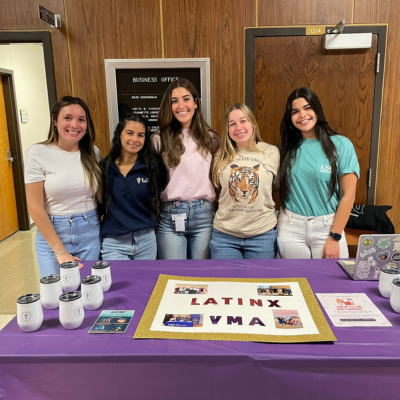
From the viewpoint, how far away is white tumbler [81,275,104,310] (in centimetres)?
131

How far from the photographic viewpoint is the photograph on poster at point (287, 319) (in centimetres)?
121

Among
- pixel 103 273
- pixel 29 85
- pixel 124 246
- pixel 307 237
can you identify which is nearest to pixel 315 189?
pixel 307 237

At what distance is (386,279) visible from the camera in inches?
54.1

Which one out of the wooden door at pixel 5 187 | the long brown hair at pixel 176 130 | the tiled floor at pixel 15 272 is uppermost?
the long brown hair at pixel 176 130

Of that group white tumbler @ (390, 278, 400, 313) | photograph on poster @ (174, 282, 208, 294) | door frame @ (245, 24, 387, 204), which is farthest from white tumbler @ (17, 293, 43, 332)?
door frame @ (245, 24, 387, 204)

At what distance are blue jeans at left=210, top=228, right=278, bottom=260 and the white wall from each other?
433 cm

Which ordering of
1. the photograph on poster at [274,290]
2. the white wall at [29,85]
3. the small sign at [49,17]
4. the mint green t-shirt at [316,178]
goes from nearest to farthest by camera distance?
the photograph on poster at [274,290] → the mint green t-shirt at [316,178] → the small sign at [49,17] → the white wall at [29,85]

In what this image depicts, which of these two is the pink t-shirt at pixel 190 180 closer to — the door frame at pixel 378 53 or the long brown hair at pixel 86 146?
the long brown hair at pixel 86 146

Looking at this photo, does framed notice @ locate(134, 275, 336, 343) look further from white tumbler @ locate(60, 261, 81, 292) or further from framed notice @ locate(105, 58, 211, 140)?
framed notice @ locate(105, 58, 211, 140)

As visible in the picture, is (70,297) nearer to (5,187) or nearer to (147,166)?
(147,166)

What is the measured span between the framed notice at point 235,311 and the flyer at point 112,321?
6 cm

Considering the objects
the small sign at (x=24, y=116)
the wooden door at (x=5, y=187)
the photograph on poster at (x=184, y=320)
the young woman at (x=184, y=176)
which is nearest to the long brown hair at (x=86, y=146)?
the young woman at (x=184, y=176)

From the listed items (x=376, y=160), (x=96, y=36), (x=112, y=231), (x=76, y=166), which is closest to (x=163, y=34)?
(x=96, y=36)

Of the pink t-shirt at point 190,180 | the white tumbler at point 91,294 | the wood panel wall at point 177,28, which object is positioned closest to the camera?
the white tumbler at point 91,294
